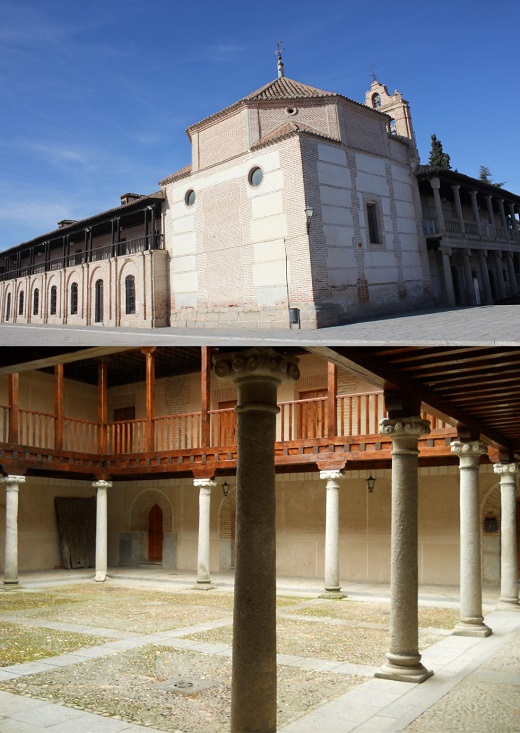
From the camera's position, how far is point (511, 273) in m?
36.1

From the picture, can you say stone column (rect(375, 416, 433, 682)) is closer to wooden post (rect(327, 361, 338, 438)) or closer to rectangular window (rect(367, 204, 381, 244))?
wooden post (rect(327, 361, 338, 438))

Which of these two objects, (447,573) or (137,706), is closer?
(137,706)

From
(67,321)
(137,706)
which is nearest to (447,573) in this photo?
(137,706)

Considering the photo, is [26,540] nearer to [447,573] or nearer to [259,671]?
[447,573]

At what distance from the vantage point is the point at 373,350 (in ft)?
18.8

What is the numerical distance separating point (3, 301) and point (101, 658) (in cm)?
3663

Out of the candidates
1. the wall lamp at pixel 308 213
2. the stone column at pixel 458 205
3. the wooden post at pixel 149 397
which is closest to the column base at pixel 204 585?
the wooden post at pixel 149 397

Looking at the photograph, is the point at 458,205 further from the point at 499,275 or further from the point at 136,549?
the point at 136,549

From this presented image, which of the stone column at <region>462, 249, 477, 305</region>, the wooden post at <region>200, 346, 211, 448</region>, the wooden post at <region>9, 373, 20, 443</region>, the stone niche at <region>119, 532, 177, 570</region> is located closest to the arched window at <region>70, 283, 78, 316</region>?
the stone niche at <region>119, 532, 177, 570</region>

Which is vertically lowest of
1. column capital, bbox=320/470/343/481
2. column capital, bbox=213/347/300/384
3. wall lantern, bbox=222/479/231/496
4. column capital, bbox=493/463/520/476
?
wall lantern, bbox=222/479/231/496

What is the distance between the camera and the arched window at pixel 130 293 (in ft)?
109

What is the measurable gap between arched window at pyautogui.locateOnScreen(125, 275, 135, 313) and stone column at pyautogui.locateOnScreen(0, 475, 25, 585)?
1788 cm

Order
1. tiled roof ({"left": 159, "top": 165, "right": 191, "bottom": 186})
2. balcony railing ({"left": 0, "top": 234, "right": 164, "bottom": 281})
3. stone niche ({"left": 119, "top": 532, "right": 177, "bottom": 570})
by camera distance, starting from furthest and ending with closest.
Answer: balcony railing ({"left": 0, "top": 234, "right": 164, "bottom": 281}) < tiled roof ({"left": 159, "top": 165, "right": 191, "bottom": 186}) < stone niche ({"left": 119, "top": 532, "right": 177, "bottom": 570})

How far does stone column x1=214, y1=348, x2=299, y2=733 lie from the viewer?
4133 mm
